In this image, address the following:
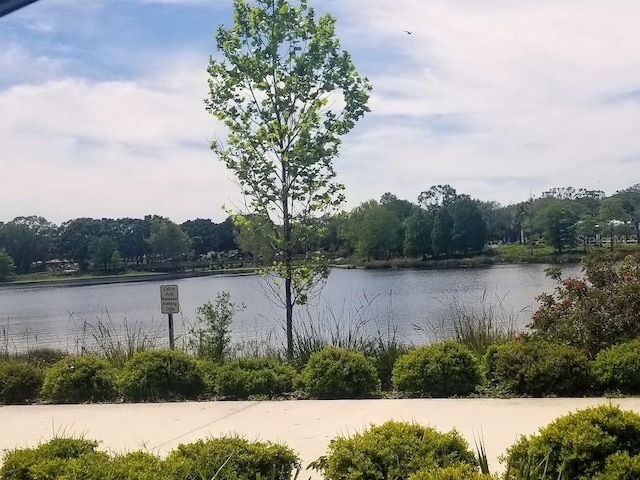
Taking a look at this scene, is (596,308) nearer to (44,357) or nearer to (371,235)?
(44,357)

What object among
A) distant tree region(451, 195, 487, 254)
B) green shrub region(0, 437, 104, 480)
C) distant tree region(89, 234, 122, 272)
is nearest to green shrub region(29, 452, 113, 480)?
green shrub region(0, 437, 104, 480)

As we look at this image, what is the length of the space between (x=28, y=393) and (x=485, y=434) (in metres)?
5.23

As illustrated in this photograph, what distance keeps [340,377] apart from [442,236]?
54845 mm

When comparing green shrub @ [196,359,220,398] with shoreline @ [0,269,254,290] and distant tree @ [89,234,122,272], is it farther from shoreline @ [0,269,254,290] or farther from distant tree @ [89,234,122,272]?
distant tree @ [89,234,122,272]

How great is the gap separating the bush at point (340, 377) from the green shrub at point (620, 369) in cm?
208

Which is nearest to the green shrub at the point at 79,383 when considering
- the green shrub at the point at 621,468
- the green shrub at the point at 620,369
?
the green shrub at the point at 620,369

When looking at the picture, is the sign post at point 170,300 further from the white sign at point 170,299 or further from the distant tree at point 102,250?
→ the distant tree at point 102,250

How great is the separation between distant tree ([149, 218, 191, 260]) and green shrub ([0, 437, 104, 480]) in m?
51.8

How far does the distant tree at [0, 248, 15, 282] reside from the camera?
162ft

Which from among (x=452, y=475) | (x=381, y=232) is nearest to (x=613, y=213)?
(x=381, y=232)

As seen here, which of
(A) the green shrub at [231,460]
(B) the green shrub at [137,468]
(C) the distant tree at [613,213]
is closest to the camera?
(B) the green shrub at [137,468]

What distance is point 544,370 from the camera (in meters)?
6.25

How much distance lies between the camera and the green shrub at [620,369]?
6.05 metres

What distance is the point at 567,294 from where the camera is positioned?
771cm
